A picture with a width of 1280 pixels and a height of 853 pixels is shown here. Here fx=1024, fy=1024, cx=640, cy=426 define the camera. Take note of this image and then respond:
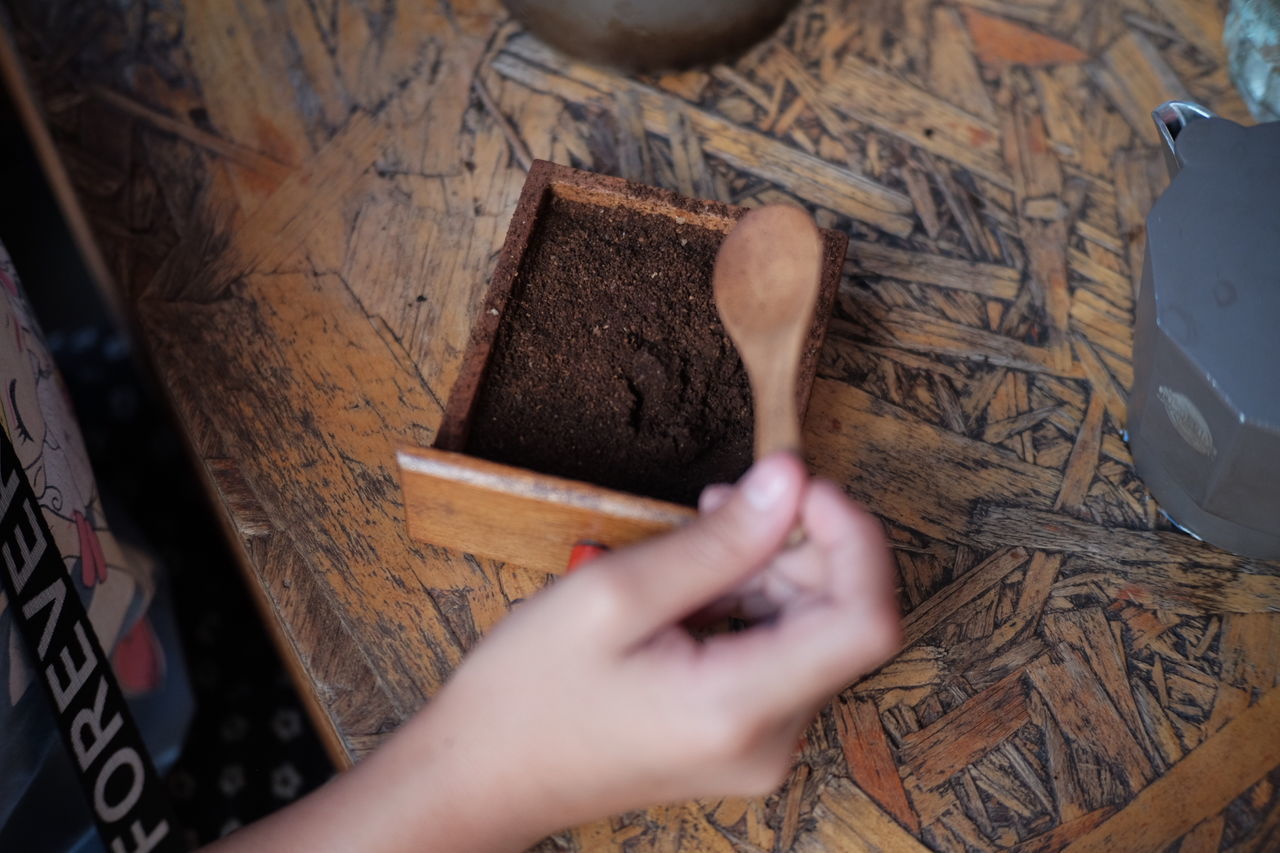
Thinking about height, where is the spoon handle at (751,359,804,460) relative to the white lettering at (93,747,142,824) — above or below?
above

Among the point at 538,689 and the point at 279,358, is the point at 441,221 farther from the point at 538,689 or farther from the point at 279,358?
the point at 538,689

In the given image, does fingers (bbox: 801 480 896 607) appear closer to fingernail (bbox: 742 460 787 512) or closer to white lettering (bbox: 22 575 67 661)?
fingernail (bbox: 742 460 787 512)

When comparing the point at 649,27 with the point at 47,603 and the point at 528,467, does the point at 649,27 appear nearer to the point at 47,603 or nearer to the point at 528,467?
the point at 528,467

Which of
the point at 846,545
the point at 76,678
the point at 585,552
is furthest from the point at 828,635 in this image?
the point at 76,678

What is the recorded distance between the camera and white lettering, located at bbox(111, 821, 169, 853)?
0.70m

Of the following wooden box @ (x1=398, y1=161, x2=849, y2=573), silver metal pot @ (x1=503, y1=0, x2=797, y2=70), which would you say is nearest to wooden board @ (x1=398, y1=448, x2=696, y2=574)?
wooden box @ (x1=398, y1=161, x2=849, y2=573)

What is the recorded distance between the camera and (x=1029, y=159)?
86 cm

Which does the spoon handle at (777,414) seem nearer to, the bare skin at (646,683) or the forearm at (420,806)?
the bare skin at (646,683)

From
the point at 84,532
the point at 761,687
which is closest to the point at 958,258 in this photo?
the point at 761,687

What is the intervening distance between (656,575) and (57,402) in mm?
530

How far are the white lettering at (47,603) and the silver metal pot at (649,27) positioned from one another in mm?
565

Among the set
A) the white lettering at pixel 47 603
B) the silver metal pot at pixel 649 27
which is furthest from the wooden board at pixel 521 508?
the silver metal pot at pixel 649 27

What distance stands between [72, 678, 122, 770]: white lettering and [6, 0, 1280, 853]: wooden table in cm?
14

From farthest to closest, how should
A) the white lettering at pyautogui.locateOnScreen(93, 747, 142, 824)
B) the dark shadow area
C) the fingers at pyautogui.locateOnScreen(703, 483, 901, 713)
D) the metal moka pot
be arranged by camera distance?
1. the dark shadow area
2. the white lettering at pyautogui.locateOnScreen(93, 747, 142, 824)
3. the metal moka pot
4. the fingers at pyautogui.locateOnScreen(703, 483, 901, 713)
